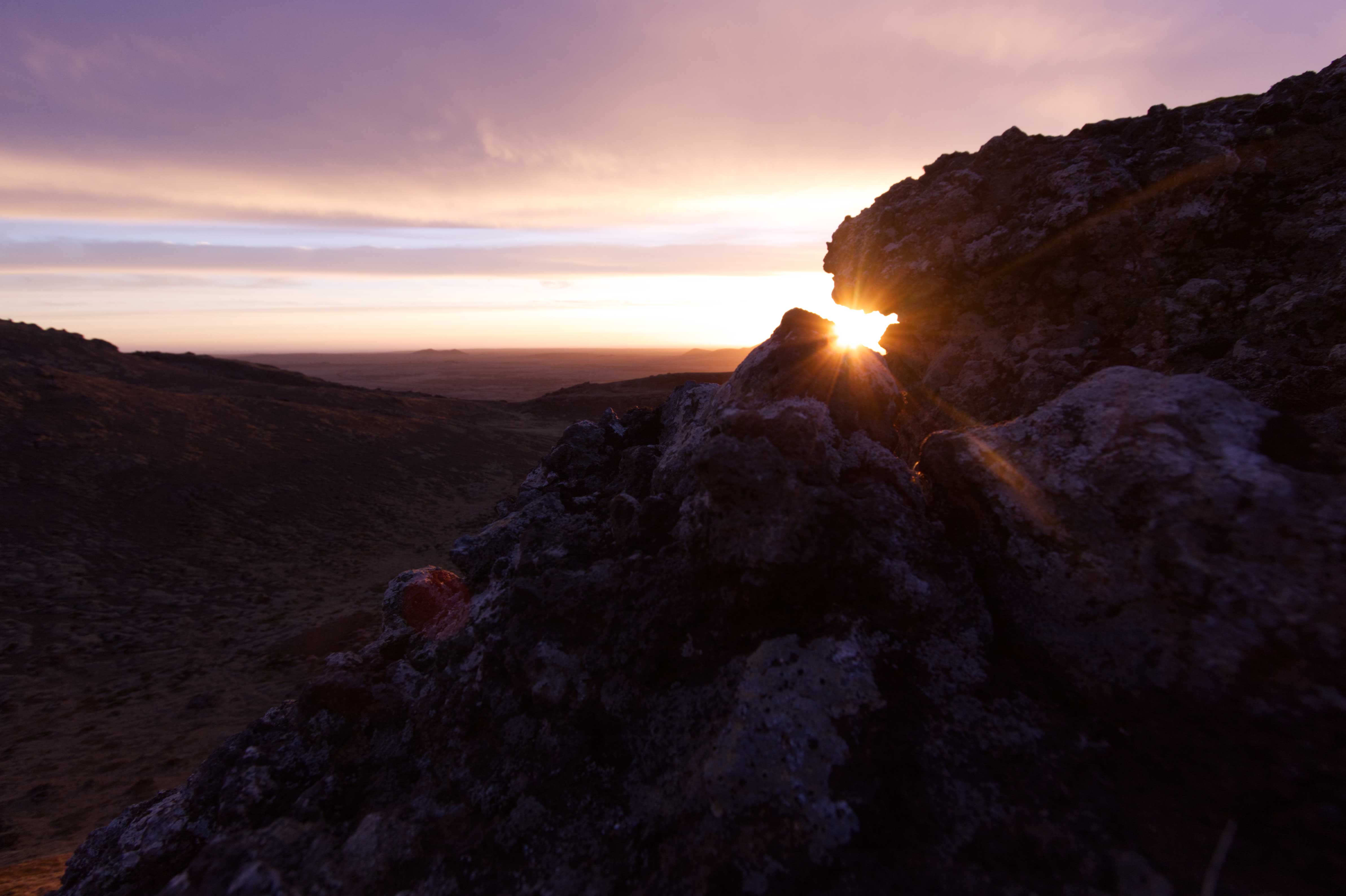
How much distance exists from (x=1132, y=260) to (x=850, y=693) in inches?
120

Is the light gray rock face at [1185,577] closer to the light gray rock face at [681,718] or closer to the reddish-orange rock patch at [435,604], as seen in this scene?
the light gray rock face at [681,718]

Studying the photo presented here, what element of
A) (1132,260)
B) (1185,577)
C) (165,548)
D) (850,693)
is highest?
(1132,260)

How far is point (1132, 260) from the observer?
11.9 feet

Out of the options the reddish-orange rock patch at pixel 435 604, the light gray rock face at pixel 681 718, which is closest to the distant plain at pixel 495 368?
the reddish-orange rock patch at pixel 435 604

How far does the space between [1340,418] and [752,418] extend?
2500mm

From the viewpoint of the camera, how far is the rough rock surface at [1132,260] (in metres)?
3.16

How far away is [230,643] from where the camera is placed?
342 inches

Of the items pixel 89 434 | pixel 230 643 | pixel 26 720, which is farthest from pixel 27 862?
pixel 89 434

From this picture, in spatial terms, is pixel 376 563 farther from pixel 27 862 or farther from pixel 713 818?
pixel 713 818

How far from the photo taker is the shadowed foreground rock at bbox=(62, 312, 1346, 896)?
187cm

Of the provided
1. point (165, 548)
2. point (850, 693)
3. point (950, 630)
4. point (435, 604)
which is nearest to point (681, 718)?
point (850, 693)

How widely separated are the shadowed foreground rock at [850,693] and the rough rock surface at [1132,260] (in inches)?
42.3

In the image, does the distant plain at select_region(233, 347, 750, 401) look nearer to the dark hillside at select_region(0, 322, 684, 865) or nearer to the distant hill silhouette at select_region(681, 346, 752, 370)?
the distant hill silhouette at select_region(681, 346, 752, 370)

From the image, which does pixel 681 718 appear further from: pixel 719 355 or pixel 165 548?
pixel 719 355
